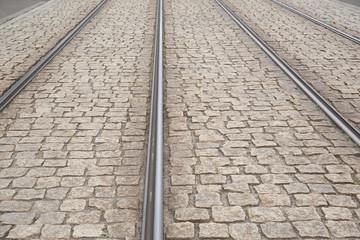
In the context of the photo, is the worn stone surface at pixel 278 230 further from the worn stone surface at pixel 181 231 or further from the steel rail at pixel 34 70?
the steel rail at pixel 34 70

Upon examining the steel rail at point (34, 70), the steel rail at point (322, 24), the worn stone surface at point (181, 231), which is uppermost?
the steel rail at point (322, 24)

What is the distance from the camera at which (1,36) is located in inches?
356

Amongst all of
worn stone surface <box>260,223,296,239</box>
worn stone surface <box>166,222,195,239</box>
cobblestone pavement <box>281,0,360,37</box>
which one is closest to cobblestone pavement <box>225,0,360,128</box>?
cobblestone pavement <box>281,0,360,37</box>

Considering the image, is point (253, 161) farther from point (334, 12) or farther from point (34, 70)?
point (334, 12)

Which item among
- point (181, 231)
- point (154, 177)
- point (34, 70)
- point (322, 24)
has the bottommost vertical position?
point (181, 231)

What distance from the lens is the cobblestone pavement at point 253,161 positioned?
2994 millimetres

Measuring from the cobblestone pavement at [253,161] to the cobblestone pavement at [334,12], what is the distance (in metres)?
4.99

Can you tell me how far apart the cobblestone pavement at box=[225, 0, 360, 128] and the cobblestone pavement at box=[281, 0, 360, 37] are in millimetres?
705

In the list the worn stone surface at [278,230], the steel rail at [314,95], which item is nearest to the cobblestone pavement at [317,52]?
the steel rail at [314,95]

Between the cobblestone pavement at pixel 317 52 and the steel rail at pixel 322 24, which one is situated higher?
the steel rail at pixel 322 24

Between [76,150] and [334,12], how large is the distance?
1141 cm

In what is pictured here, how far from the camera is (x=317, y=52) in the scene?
25.5 feet

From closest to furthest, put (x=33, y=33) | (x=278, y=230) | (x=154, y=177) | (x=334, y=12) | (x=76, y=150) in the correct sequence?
(x=278, y=230), (x=154, y=177), (x=76, y=150), (x=33, y=33), (x=334, y=12)

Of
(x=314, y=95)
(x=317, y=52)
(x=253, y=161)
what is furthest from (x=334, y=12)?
(x=253, y=161)
